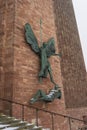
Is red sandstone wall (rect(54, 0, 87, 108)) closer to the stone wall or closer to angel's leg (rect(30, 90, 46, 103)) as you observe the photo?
angel's leg (rect(30, 90, 46, 103))

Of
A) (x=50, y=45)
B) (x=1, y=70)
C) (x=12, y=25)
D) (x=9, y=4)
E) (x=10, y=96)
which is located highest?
(x=9, y=4)

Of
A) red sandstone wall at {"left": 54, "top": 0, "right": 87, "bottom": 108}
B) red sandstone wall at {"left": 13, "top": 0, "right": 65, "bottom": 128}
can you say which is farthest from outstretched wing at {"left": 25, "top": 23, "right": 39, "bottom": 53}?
red sandstone wall at {"left": 54, "top": 0, "right": 87, "bottom": 108}

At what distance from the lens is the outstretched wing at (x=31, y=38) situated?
6.87 m

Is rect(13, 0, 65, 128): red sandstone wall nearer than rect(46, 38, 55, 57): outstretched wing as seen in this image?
Yes

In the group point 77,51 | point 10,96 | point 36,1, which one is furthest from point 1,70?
point 77,51

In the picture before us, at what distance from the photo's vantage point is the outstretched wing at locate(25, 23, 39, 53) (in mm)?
6868

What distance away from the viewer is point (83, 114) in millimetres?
10070

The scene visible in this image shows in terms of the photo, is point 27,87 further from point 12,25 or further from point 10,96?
point 12,25

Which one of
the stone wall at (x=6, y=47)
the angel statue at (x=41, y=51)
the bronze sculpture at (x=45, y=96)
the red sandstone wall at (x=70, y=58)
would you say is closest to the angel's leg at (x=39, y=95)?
the bronze sculpture at (x=45, y=96)

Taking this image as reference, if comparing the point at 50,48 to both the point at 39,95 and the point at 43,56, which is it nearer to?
the point at 43,56

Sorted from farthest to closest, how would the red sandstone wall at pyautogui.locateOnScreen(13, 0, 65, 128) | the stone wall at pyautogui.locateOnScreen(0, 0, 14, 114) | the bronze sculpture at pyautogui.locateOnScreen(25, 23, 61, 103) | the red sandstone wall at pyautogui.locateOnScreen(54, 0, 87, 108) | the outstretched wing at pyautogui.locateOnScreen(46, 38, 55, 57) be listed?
1. the red sandstone wall at pyautogui.locateOnScreen(54, 0, 87, 108)
2. the outstretched wing at pyautogui.locateOnScreen(46, 38, 55, 57)
3. the bronze sculpture at pyautogui.locateOnScreen(25, 23, 61, 103)
4. the red sandstone wall at pyautogui.locateOnScreen(13, 0, 65, 128)
5. the stone wall at pyautogui.locateOnScreen(0, 0, 14, 114)

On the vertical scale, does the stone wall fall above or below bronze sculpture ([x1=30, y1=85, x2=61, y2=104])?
above

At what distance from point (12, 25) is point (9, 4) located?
0.98 meters

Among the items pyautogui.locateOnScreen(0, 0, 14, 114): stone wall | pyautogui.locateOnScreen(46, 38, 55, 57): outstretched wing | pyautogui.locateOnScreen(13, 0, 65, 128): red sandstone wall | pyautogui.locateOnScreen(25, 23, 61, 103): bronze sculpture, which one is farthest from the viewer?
pyautogui.locateOnScreen(46, 38, 55, 57): outstretched wing
